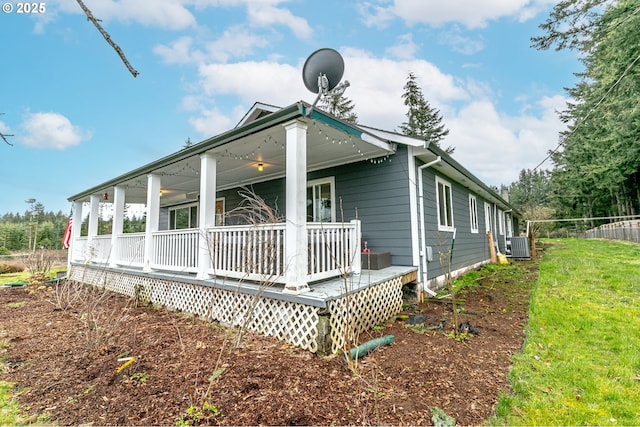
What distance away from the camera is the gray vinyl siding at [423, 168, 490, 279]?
629 cm

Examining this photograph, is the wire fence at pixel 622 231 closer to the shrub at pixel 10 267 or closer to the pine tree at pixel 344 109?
the pine tree at pixel 344 109

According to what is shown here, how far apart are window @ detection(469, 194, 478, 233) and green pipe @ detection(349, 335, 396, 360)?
7.56 meters

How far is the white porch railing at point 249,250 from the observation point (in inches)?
157

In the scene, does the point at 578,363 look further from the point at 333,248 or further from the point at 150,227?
the point at 150,227

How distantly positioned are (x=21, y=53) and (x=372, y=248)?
5.68m

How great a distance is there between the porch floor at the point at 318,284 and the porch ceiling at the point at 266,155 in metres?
2.29

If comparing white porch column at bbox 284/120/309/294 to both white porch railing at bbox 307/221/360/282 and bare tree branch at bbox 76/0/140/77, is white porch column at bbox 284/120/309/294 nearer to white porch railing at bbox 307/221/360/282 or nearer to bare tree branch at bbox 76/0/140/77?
white porch railing at bbox 307/221/360/282

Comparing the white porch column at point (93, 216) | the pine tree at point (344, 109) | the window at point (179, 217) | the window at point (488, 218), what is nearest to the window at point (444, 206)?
the window at point (488, 218)

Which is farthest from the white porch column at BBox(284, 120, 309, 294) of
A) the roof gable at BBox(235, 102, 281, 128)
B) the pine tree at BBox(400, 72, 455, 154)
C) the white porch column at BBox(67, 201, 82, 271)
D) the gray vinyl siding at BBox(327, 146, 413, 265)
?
the pine tree at BBox(400, 72, 455, 154)

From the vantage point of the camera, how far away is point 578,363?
10.3 ft

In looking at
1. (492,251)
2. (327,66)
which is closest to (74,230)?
(327,66)

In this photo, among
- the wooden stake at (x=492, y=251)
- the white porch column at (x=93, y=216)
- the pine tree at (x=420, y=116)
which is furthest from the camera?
the pine tree at (x=420, y=116)

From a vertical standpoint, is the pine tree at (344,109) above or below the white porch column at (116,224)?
above

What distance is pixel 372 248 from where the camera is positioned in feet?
20.7
